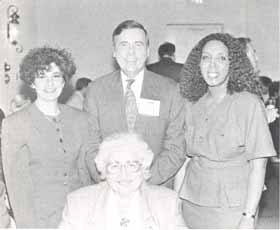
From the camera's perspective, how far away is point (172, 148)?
2277 millimetres

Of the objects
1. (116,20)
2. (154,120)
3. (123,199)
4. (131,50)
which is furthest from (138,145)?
(116,20)

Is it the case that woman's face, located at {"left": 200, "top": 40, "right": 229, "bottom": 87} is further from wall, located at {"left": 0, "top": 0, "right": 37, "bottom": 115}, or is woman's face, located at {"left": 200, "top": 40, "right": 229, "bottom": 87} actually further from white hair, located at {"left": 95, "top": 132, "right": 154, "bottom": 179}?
wall, located at {"left": 0, "top": 0, "right": 37, "bottom": 115}

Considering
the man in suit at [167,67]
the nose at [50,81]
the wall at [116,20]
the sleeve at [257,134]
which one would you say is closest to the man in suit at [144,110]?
the nose at [50,81]

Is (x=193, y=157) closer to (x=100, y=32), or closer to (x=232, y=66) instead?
(x=232, y=66)

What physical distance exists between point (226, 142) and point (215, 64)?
0.30 metres

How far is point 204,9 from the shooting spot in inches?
268

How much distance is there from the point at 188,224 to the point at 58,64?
0.83 metres

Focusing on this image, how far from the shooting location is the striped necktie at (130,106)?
2.30m

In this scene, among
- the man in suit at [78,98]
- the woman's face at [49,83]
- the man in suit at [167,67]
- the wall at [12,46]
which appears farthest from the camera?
the wall at [12,46]

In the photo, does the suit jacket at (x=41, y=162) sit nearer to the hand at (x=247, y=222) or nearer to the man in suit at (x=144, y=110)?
the man in suit at (x=144, y=110)

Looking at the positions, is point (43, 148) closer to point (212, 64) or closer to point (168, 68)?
point (212, 64)

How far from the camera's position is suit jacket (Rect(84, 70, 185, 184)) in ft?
7.44

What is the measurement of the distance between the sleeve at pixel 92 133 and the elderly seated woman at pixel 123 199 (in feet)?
0.67

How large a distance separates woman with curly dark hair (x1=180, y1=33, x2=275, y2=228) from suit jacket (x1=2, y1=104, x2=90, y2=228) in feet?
1.53
